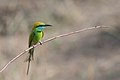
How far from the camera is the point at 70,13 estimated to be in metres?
6.65

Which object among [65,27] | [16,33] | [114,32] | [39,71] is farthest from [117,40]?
[39,71]

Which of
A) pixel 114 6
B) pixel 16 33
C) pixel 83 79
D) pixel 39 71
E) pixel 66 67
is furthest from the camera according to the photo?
pixel 114 6

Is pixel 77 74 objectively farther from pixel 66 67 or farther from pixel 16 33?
pixel 16 33

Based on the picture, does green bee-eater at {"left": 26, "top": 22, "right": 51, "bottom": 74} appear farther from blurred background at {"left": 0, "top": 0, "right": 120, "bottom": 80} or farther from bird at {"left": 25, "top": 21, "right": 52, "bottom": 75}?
blurred background at {"left": 0, "top": 0, "right": 120, "bottom": 80}

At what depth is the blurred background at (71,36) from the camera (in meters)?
5.70

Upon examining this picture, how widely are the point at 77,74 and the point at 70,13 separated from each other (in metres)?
1.24

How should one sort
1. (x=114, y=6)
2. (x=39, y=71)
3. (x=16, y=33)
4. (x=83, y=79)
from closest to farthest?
(x=39, y=71), (x=83, y=79), (x=16, y=33), (x=114, y=6)

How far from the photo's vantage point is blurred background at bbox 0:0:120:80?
5.70 meters

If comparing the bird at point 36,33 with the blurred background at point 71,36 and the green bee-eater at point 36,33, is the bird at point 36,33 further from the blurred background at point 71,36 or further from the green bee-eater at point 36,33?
the blurred background at point 71,36

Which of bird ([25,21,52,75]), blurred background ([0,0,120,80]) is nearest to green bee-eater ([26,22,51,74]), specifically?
bird ([25,21,52,75])

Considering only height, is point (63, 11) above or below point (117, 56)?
above

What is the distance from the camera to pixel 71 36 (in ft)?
20.9

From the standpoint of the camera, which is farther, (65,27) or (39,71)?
(65,27)

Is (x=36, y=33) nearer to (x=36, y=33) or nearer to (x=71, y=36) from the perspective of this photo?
(x=36, y=33)
